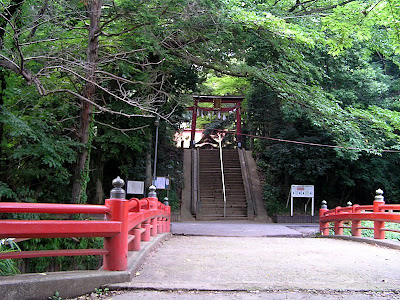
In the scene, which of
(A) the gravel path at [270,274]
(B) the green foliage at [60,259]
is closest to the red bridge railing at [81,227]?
(A) the gravel path at [270,274]

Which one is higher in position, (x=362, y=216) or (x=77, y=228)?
(x=77, y=228)

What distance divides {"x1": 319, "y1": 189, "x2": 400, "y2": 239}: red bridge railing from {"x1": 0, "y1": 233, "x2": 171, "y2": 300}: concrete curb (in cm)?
636

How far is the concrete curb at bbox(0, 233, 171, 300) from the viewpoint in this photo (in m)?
3.25

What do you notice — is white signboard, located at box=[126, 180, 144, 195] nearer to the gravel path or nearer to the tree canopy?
the tree canopy

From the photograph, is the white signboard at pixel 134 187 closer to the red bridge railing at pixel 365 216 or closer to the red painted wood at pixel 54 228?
the red bridge railing at pixel 365 216

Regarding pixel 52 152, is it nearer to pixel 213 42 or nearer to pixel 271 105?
pixel 213 42

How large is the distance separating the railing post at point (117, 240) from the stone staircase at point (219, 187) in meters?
17.0

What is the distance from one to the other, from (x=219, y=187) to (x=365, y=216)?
15081 millimetres

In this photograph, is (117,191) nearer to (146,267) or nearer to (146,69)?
(146,267)

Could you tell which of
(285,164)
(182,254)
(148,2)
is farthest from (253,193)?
(182,254)

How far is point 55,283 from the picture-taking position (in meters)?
3.51

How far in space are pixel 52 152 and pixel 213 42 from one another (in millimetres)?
5415

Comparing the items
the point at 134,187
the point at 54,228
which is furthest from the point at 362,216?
the point at 134,187

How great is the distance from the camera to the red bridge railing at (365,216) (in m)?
8.50
